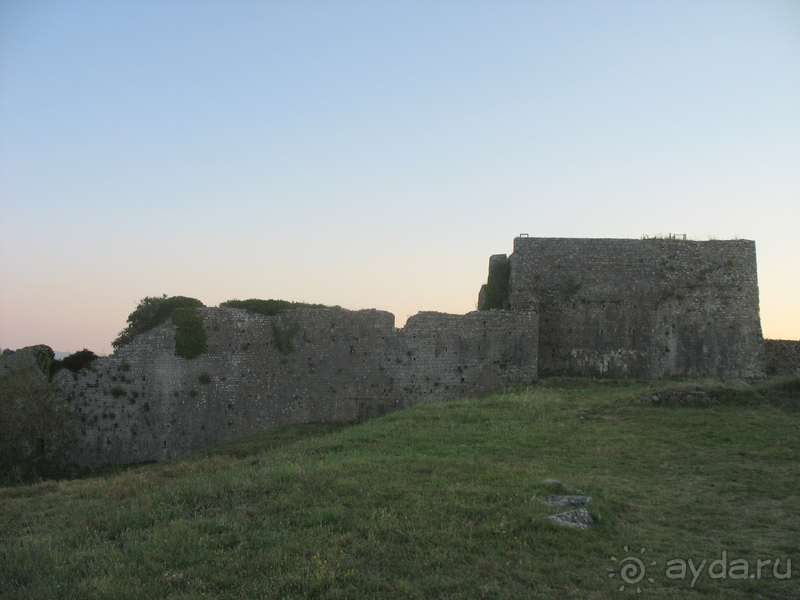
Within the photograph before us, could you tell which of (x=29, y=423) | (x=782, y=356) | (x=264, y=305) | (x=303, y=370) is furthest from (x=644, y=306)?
(x=29, y=423)

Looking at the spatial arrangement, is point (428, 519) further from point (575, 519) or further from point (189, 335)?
point (189, 335)

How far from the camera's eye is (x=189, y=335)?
20453mm

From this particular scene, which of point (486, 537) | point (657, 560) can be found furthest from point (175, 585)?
point (657, 560)

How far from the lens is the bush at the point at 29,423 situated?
61.4 feet

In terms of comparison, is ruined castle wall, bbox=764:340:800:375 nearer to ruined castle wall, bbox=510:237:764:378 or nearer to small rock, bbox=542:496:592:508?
ruined castle wall, bbox=510:237:764:378

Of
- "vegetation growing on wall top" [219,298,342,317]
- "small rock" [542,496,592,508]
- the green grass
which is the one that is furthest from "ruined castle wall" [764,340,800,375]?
"small rock" [542,496,592,508]

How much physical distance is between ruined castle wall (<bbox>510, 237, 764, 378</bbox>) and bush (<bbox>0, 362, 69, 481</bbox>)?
18038 millimetres

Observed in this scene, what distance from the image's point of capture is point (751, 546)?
21.9 feet

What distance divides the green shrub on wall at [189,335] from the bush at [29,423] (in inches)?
205

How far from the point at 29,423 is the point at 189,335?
6279 mm

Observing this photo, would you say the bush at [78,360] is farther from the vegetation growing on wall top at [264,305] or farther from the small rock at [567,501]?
the small rock at [567,501]

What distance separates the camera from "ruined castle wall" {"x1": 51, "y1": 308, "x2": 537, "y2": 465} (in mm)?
19875

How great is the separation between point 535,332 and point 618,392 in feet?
11.4

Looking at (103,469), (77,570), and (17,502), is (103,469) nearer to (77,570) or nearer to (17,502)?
(17,502)
